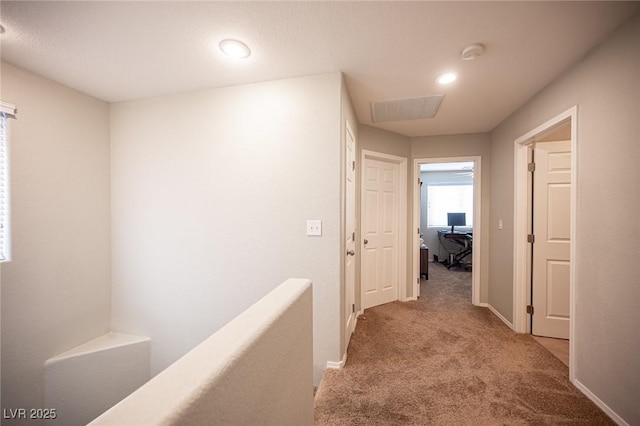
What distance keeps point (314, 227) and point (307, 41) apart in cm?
132

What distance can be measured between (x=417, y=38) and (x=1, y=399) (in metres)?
3.95

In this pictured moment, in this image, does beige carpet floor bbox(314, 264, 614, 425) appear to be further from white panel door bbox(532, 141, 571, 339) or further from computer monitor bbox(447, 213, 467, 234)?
computer monitor bbox(447, 213, 467, 234)

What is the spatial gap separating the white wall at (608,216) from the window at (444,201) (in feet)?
14.8

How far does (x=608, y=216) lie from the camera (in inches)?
58.4

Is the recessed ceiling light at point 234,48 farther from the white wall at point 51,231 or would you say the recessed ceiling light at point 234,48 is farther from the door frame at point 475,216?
the door frame at point 475,216

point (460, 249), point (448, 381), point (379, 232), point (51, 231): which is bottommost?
point (448, 381)

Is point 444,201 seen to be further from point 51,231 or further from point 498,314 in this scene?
point 51,231

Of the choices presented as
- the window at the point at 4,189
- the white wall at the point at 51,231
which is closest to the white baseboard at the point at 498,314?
the white wall at the point at 51,231

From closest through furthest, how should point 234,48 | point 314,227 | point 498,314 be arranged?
point 234,48
point 314,227
point 498,314

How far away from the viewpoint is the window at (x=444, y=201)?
616cm

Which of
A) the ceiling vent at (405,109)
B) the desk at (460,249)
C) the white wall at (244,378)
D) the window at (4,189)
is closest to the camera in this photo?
the white wall at (244,378)

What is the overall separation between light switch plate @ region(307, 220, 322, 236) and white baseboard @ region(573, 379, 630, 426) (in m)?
2.14

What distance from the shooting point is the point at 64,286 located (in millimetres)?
2102

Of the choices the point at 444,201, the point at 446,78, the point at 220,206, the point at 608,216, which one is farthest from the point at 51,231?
the point at 444,201
